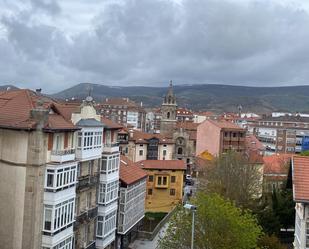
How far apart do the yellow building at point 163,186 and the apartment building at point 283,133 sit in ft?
206

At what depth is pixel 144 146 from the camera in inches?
3871

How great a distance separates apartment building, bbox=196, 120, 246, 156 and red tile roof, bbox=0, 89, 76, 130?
6896 cm

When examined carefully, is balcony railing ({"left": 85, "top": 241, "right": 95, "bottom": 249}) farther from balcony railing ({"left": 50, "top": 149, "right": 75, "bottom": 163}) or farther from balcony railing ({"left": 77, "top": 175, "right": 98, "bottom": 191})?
balcony railing ({"left": 50, "top": 149, "right": 75, "bottom": 163})

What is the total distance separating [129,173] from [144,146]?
149ft

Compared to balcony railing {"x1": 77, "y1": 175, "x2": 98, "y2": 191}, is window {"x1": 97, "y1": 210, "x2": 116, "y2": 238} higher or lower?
lower

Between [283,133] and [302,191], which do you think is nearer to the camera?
[302,191]

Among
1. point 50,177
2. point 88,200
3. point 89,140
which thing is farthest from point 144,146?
point 50,177

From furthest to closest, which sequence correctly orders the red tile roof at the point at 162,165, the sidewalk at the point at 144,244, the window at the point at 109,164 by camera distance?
the red tile roof at the point at 162,165, the sidewalk at the point at 144,244, the window at the point at 109,164

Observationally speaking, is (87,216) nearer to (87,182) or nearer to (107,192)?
(87,182)

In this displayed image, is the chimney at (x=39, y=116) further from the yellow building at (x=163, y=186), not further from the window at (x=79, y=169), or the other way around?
the yellow building at (x=163, y=186)

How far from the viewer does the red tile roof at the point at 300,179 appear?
26.0 m

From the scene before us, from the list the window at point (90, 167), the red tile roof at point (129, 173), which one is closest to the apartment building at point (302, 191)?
the window at point (90, 167)

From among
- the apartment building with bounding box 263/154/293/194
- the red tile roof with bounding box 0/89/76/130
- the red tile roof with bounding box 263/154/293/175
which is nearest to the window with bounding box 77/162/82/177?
the red tile roof with bounding box 0/89/76/130

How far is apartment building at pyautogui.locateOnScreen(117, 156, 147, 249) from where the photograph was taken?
4941 cm
